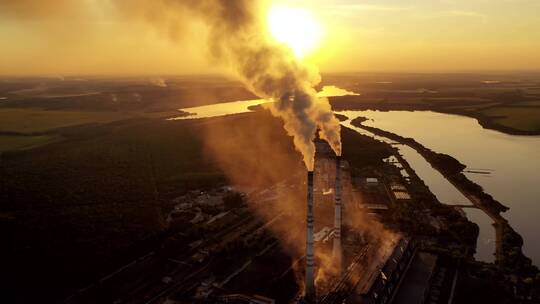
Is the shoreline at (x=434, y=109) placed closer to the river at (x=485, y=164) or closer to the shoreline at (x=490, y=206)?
the river at (x=485, y=164)

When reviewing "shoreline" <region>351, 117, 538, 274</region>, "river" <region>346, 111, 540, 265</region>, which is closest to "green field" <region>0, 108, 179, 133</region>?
"river" <region>346, 111, 540, 265</region>

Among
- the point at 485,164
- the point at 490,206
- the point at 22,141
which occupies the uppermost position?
the point at 22,141

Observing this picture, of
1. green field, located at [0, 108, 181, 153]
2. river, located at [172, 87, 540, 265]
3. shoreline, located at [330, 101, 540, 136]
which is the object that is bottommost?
shoreline, located at [330, 101, 540, 136]

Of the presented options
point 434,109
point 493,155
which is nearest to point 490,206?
point 493,155

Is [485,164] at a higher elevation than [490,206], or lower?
lower

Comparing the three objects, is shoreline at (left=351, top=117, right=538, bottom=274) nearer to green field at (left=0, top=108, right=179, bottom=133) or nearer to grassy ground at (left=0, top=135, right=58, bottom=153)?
grassy ground at (left=0, top=135, right=58, bottom=153)

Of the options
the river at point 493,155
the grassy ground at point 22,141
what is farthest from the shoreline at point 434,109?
the grassy ground at point 22,141

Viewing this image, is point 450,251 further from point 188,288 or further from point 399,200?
point 188,288

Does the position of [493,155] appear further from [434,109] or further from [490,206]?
[434,109]

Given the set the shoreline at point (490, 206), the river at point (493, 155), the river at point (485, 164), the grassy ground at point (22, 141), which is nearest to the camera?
the shoreline at point (490, 206)
